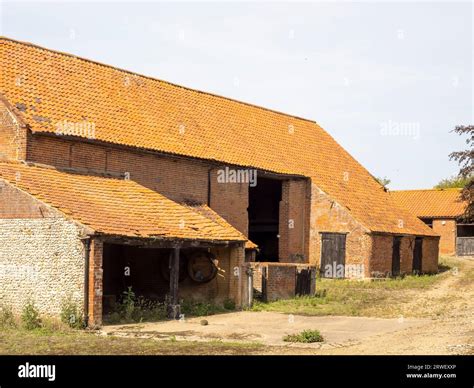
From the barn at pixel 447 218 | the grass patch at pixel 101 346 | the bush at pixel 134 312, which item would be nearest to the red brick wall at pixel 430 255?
the barn at pixel 447 218

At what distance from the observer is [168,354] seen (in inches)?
590

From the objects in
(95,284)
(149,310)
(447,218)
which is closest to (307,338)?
(95,284)

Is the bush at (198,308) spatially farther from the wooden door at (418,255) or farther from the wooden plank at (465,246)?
the wooden plank at (465,246)

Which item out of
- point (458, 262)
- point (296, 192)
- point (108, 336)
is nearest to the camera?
point (108, 336)

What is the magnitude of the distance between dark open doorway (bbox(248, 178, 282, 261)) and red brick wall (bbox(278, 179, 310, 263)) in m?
0.99

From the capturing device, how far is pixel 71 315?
1938 cm

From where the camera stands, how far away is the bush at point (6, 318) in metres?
19.9

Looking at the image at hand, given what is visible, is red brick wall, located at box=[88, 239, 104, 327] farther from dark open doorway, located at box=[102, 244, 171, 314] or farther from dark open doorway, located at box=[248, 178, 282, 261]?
dark open doorway, located at box=[248, 178, 282, 261]

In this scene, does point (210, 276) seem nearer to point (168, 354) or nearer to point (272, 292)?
point (272, 292)

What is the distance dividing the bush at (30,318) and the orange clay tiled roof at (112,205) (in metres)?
2.52

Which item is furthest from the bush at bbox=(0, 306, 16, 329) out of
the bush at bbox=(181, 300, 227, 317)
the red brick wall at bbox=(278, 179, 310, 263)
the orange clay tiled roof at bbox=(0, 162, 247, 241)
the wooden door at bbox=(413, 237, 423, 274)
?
the wooden door at bbox=(413, 237, 423, 274)

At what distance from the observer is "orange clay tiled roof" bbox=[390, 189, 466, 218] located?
55594 mm
